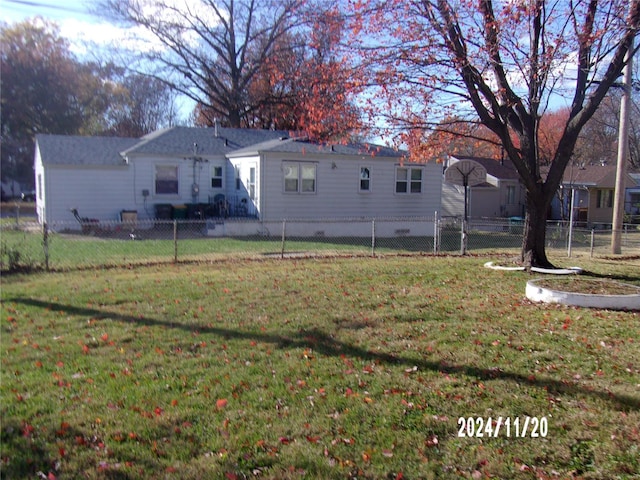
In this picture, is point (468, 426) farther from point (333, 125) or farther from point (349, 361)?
point (333, 125)

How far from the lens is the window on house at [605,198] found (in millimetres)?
33344

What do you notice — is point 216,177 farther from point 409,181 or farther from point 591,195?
point 591,195

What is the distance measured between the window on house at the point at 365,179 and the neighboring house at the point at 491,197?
12.0 meters

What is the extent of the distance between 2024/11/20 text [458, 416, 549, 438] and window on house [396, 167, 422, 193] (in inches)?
721

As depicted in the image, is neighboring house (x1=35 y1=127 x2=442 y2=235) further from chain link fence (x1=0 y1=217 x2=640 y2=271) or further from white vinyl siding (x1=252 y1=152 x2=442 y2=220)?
chain link fence (x1=0 y1=217 x2=640 y2=271)

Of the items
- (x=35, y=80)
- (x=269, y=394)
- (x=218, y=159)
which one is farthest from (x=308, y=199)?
(x=35, y=80)

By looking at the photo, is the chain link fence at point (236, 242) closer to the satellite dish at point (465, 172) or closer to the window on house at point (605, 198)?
the satellite dish at point (465, 172)

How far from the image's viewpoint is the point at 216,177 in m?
23.0

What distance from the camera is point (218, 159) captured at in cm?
2297

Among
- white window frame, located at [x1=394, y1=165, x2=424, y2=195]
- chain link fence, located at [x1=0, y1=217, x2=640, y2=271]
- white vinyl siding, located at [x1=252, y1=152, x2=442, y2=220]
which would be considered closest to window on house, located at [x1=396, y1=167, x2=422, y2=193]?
white window frame, located at [x1=394, y1=165, x2=424, y2=195]

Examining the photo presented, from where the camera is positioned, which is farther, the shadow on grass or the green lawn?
the shadow on grass

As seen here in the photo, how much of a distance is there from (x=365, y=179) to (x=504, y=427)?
58.2 feet

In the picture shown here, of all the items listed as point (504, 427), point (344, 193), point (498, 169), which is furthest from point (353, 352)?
point (498, 169)

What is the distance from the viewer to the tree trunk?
11.5 metres
